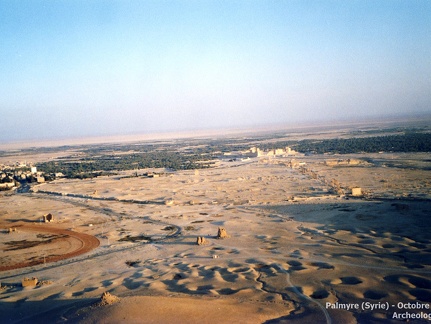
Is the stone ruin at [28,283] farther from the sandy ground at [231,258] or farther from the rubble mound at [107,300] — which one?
the rubble mound at [107,300]

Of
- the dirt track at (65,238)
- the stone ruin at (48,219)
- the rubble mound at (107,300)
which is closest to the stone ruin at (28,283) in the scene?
the dirt track at (65,238)

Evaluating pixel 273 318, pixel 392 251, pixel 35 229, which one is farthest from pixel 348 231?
pixel 35 229

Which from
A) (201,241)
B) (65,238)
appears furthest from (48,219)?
(201,241)

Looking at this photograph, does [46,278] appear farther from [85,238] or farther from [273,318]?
[273,318]

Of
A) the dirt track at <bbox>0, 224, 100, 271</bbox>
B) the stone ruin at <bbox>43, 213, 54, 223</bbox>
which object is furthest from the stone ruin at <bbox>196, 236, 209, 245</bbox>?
the stone ruin at <bbox>43, 213, 54, 223</bbox>

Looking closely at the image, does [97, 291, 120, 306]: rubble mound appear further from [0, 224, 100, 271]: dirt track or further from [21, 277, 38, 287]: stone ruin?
[0, 224, 100, 271]: dirt track

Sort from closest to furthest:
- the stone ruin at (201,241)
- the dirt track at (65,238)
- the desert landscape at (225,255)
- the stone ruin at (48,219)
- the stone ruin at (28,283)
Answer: the desert landscape at (225,255), the stone ruin at (28,283), the dirt track at (65,238), the stone ruin at (201,241), the stone ruin at (48,219)
